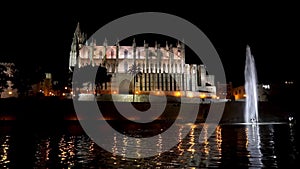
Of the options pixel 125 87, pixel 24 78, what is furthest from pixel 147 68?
pixel 24 78

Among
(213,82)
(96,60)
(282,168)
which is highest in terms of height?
(96,60)

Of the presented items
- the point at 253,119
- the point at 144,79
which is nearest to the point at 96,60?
the point at 144,79

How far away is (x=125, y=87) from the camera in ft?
306

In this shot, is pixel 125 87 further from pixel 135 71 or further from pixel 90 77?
pixel 90 77

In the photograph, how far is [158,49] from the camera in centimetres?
9962

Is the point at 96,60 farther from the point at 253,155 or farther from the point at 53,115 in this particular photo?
the point at 253,155

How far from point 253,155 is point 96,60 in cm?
8736

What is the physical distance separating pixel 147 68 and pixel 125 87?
993 cm

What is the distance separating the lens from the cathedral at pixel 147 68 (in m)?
93.6

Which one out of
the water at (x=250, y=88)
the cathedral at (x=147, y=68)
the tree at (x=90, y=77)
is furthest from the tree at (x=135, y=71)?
the water at (x=250, y=88)

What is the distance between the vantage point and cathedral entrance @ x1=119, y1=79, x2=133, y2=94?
302ft

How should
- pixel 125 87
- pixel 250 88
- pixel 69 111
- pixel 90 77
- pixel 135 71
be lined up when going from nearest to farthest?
pixel 69 111, pixel 250 88, pixel 90 77, pixel 135 71, pixel 125 87

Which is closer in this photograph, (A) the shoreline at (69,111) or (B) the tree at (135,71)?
(A) the shoreline at (69,111)

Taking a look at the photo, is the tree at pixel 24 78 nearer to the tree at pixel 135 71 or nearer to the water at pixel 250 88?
the tree at pixel 135 71
